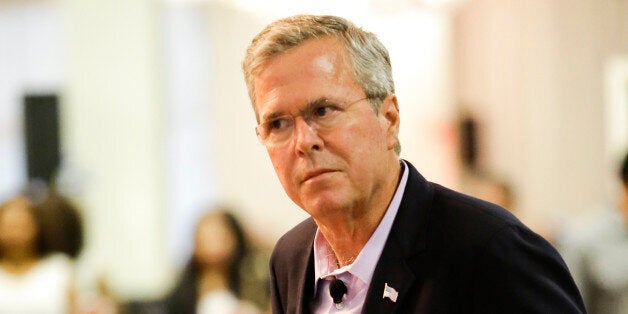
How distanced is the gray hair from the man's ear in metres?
0.02

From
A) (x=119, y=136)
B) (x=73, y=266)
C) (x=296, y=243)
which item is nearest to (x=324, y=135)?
(x=296, y=243)

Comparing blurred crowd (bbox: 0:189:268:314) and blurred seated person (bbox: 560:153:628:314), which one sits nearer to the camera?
blurred seated person (bbox: 560:153:628:314)

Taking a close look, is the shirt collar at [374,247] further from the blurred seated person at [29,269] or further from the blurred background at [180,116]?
the blurred background at [180,116]

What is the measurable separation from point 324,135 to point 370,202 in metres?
0.15

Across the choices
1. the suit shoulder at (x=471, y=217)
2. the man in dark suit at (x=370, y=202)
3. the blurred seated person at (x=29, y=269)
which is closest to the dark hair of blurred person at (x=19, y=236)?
the blurred seated person at (x=29, y=269)

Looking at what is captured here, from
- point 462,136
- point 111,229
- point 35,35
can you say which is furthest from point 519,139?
point 35,35

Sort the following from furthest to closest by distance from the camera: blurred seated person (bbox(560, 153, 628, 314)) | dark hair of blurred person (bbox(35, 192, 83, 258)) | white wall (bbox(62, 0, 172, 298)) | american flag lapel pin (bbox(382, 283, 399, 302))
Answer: white wall (bbox(62, 0, 172, 298)) → dark hair of blurred person (bbox(35, 192, 83, 258)) → blurred seated person (bbox(560, 153, 628, 314)) → american flag lapel pin (bbox(382, 283, 399, 302))

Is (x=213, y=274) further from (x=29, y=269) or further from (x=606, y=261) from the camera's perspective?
(x=606, y=261)

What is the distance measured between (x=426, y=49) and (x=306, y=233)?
6.54m

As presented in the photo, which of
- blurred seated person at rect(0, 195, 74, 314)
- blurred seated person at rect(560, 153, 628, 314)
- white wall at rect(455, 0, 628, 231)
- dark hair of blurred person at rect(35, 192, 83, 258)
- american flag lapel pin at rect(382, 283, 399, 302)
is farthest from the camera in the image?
white wall at rect(455, 0, 628, 231)

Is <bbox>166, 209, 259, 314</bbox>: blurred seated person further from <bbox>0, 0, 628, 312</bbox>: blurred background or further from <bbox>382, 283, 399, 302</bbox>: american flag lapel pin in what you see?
<bbox>382, 283, 399, 302</bbox>: american flag lapel pin

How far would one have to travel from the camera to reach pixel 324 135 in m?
1.66

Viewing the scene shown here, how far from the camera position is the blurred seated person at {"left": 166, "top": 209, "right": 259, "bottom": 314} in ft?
17.1

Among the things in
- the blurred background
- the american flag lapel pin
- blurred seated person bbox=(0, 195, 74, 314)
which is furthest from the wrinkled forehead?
the blurred background
